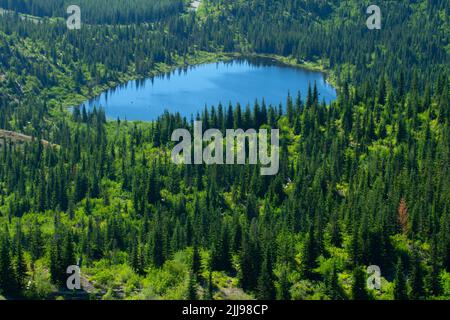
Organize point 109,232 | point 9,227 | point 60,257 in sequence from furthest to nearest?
point 9,227 < point 109,232 < point 60,257
